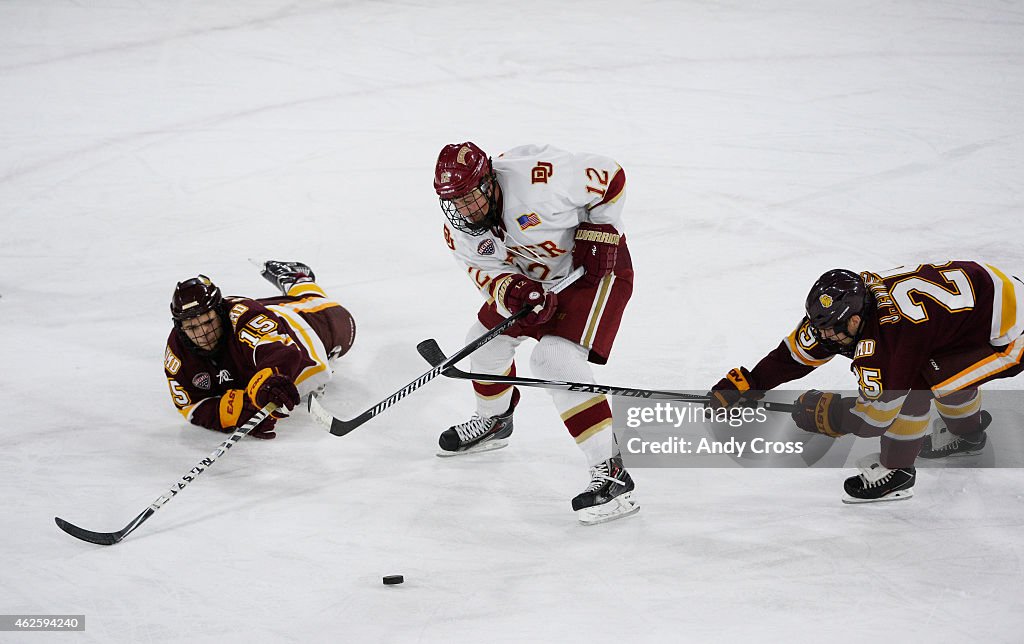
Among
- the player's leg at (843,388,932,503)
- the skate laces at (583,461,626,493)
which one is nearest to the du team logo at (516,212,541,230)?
the skate laces at (583,461,626,493)

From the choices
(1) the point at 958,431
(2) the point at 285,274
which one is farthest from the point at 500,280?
(1) the point at 958,431

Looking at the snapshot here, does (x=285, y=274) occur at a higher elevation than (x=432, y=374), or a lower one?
higher

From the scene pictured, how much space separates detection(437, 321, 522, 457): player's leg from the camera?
3648 mm

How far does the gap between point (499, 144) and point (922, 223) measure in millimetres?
2690

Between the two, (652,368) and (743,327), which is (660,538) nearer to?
(652,368)

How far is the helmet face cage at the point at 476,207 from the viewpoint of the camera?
3221 mm

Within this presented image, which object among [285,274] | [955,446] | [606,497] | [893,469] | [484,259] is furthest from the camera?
[285,274]

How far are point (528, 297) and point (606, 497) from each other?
72 cm

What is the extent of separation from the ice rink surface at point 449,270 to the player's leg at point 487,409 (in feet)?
0.24

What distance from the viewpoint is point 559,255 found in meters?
3.47

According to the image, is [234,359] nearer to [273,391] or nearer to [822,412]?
[273,391]

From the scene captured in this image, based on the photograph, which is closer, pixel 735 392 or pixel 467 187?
pixel 467 187

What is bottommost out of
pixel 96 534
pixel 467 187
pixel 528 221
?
pixel 96 534

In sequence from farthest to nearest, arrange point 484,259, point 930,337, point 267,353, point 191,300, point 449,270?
1. point 449,270
2. point 267,353
3. point 191,300
4. point 484,259
5. point 930,337
